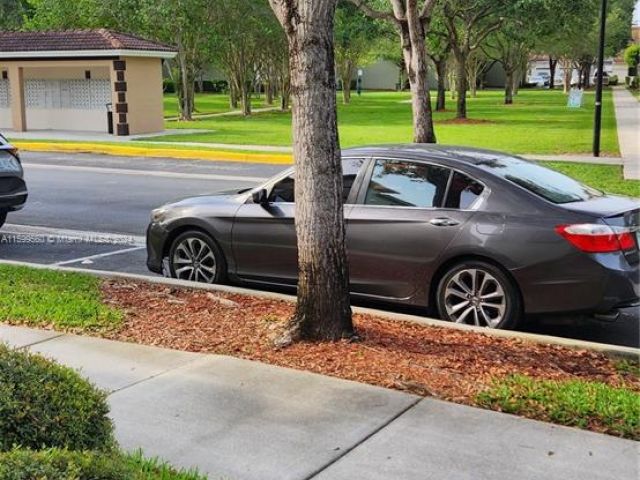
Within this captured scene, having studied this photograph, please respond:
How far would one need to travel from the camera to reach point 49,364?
328 cm

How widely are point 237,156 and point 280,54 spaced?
26026mm

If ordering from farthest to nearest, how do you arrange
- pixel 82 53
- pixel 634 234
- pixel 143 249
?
pixel 82 53 → pixel 143 249 → pixel 634 234

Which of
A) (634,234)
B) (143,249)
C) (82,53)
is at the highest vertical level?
(82,53)

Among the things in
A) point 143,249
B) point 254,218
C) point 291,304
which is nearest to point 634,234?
point 291,304

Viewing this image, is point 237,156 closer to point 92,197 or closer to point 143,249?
point 92,197

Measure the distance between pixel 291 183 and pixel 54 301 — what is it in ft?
7.72

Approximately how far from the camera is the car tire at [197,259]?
784 cm

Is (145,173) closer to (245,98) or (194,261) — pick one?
(194,261)

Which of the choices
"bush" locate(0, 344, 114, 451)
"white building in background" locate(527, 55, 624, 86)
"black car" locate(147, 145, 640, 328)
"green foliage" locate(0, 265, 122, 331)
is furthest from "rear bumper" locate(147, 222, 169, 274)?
"white building in background" locate(527, 55, 624, 86)

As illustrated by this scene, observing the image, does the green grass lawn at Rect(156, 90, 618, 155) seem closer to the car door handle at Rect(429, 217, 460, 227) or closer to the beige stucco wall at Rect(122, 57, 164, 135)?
the beige stucco wall at Rect(122, 57, 164, 135)

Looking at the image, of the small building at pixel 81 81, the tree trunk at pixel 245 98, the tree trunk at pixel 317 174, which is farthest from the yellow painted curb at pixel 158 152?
the tree trunk at pixel 245 98

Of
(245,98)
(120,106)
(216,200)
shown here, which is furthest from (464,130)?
(216,200)

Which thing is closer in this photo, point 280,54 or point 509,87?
point 280,54

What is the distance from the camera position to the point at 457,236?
652 cm
